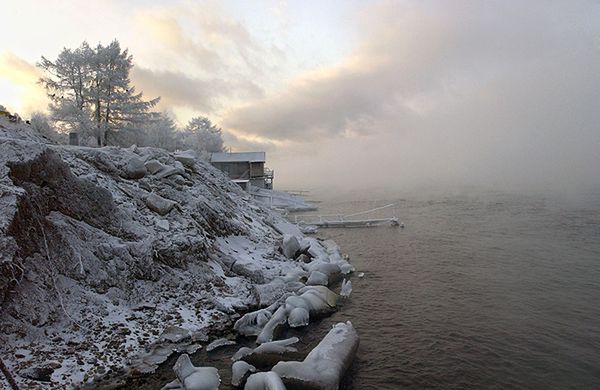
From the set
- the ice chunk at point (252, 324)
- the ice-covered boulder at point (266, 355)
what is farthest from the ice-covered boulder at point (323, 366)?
the ice chunk at point (252, 324)

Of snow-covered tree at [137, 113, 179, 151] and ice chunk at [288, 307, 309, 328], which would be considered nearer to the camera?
ice chunk at [288, 307, 309, 328]

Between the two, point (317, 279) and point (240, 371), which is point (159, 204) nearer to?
point (317, 279)

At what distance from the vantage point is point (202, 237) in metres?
16.5

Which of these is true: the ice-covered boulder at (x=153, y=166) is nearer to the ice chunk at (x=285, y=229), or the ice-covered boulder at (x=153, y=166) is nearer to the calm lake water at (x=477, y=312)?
the ice chunk at (x=285, y=229)

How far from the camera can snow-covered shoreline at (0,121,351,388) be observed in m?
9.32

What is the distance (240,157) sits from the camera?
61156 mm

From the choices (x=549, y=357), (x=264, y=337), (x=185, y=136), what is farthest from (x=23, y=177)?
(x=185, y=136)

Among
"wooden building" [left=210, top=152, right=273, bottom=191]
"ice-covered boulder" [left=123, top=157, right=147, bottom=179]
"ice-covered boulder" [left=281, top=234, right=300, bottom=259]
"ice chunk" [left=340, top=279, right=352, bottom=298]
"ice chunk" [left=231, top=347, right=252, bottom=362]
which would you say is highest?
"wooden building" [left=210, top=152, right=273, bottom=191]

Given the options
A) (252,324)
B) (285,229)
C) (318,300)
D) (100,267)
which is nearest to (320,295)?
(318,300)

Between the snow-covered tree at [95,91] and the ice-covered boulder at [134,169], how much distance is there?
2594 cm

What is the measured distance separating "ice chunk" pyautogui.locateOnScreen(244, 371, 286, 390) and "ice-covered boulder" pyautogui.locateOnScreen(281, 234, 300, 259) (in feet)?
39.7

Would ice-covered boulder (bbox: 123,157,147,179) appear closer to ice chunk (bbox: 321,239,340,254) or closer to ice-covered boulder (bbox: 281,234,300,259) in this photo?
ice-covered boulder (bbox: 281,234,300,259)

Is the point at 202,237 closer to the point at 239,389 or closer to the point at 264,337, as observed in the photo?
the point at 264,337

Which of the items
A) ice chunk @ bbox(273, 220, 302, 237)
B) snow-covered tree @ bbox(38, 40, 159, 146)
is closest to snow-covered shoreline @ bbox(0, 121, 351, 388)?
ice chunk @ bbox(273, 220, 302, 237)
